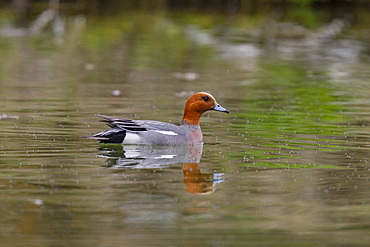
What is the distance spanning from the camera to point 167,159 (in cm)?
817

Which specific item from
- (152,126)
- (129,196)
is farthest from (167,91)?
(129,196)

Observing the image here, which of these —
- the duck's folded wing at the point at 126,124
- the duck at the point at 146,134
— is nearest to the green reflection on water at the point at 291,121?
the duck at the point at 146,134

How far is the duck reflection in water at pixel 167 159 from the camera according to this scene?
695 cm

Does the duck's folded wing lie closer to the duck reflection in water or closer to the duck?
the duck

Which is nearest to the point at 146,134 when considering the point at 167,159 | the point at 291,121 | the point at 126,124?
the point at 126,124

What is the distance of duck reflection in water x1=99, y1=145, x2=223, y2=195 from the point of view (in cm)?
695

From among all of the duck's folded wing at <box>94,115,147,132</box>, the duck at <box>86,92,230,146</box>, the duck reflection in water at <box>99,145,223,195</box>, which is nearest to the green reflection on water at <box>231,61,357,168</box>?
the duck reflection in water at <box>99,145,223,195</box>

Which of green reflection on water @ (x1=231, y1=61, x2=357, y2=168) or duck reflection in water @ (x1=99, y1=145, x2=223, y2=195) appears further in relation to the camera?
green reflection on water @ (x1=231, y1=61, x2=357, y2=168)

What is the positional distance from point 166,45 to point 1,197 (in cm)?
1642

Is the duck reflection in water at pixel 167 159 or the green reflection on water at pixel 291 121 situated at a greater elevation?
the duck reflection in water at pixel 167 159

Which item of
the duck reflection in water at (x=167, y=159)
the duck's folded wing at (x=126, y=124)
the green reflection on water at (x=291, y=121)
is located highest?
the duck's folded wing at (x=126, y=124)

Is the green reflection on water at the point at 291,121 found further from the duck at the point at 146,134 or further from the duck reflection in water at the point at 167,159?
the duck at the point at 146,134

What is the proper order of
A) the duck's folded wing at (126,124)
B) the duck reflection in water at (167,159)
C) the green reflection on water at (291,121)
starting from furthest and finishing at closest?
the duck's folded wing at (126,124), the green reflection on water at (291,121), the duck reflection in water at (167,159)

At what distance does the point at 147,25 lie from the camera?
28.0 meters
